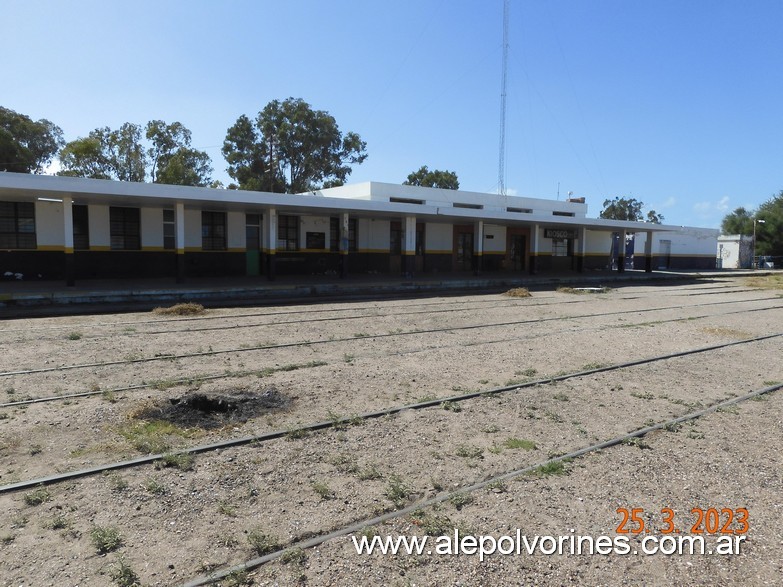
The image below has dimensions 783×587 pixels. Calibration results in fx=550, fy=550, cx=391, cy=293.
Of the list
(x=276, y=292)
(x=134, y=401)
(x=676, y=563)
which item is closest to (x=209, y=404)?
(x=134, y=401)

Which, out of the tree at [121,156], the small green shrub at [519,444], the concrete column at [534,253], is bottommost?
the small green shrub at [519,444]

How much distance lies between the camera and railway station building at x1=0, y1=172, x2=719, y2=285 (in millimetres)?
20266

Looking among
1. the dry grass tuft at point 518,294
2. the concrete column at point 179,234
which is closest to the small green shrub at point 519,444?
the dry grass tuft at point 518,294

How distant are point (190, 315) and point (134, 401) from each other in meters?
8.51

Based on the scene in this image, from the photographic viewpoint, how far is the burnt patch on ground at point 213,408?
247 inches

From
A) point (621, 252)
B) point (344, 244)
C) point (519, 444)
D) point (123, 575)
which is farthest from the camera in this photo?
point (621, 252)

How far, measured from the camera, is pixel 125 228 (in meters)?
23.0

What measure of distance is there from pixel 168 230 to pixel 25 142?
4071cm

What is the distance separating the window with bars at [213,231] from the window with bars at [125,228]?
273cm

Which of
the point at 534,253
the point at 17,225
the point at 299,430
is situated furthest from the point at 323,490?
the point at 534,253

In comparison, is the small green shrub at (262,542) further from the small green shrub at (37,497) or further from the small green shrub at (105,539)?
the small green shrub at (37,497)

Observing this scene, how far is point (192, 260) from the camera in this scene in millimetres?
24453

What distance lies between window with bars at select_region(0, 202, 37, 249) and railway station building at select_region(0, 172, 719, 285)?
37 mm

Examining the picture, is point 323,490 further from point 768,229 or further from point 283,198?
point 768,229
